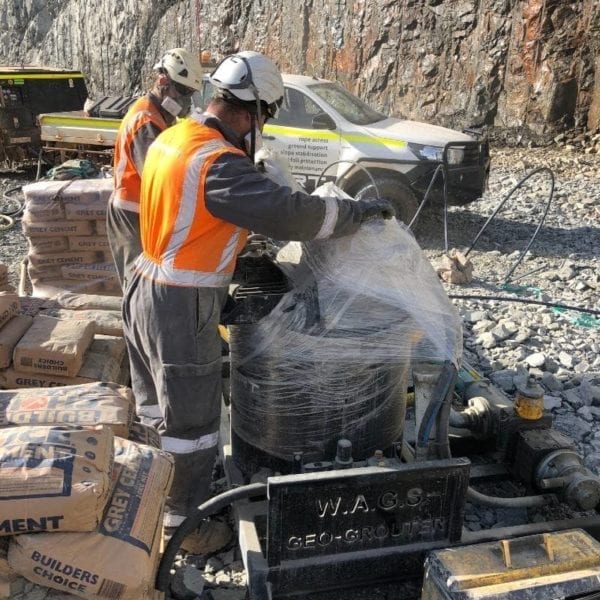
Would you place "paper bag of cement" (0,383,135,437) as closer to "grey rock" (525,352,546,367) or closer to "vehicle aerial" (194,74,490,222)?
"grey rock" (525,352,546,367)

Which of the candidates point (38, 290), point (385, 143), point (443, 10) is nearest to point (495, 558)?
point (38, 290)

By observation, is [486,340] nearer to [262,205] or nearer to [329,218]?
[329,218]

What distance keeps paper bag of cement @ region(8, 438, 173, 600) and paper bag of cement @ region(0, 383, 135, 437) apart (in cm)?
24

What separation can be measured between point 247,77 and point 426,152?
5902 millimetres

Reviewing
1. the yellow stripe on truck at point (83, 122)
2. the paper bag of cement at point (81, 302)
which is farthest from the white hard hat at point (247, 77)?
the yellow stripe on truck at point (83, 122)

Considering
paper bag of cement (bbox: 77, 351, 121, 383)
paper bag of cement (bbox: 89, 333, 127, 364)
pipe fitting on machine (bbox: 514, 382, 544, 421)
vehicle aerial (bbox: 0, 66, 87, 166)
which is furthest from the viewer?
vehicle aerial (bbox: 0, 66, 87, 166)

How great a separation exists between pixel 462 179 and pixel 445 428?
6295mm

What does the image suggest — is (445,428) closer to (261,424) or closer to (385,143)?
(261,424)

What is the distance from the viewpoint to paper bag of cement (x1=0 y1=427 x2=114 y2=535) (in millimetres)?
2156

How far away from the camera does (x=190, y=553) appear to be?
10.3 feet

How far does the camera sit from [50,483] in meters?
2.17

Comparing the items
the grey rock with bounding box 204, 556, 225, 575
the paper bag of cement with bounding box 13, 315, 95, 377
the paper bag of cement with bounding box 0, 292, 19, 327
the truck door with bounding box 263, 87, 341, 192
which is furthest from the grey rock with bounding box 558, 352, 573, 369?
the truck door with bounding box 263, 87, 341, 192

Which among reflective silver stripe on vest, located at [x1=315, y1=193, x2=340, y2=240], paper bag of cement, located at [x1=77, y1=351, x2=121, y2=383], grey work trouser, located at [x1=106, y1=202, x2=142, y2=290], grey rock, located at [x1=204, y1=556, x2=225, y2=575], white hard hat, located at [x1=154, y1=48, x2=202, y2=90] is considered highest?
white hard hat, located at [x1=154, y1=48, x2=202, y2=90]

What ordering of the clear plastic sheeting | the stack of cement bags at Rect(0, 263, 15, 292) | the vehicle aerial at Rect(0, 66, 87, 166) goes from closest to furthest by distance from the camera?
the clear plastic sheeting, the stack of cement bags at Rect(0, 263, 15, 292), the vehicle aerial at Rect(0, 66, 87, 166)
